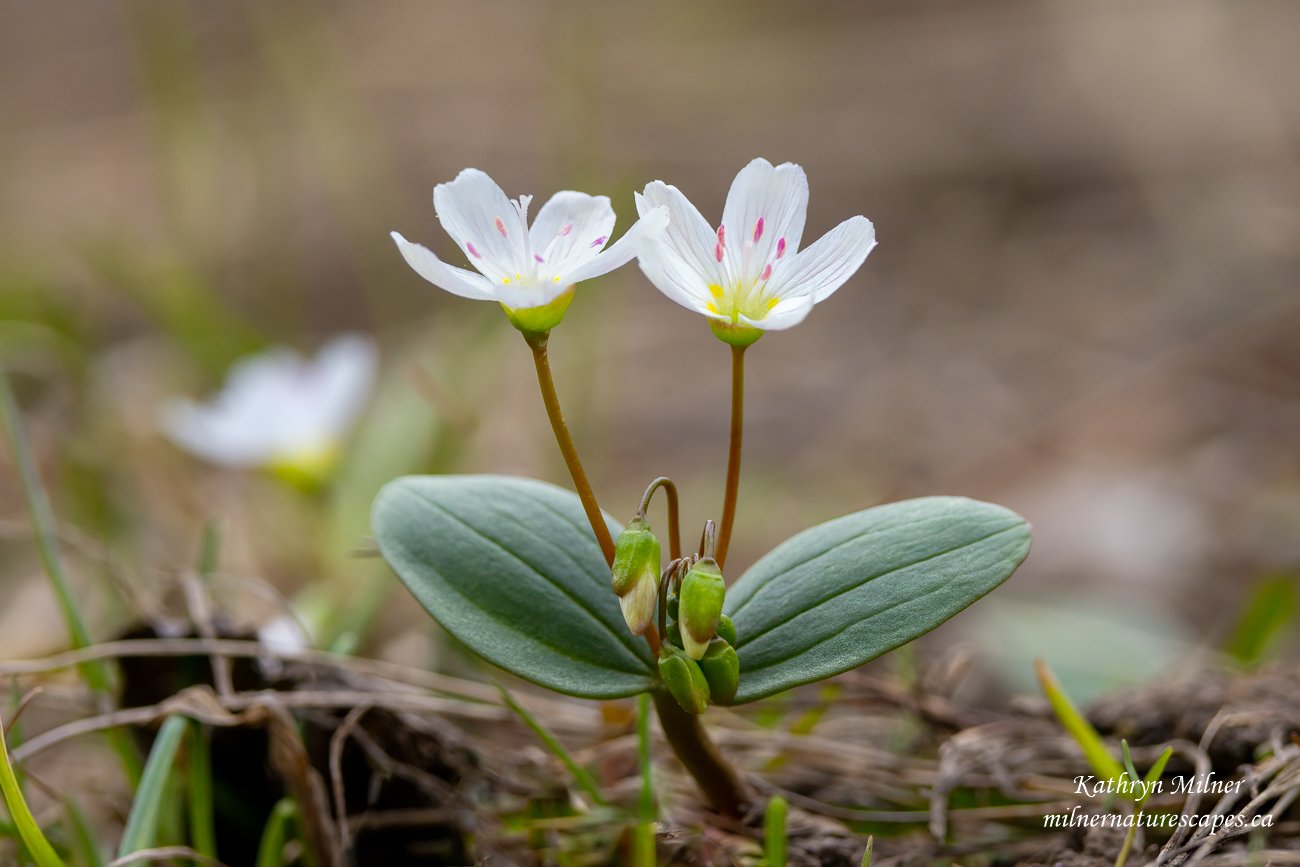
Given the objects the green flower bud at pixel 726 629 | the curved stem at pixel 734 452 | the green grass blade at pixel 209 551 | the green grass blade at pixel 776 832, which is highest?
the curved stem at pixel 734 452

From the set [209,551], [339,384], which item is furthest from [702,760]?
[339,384]

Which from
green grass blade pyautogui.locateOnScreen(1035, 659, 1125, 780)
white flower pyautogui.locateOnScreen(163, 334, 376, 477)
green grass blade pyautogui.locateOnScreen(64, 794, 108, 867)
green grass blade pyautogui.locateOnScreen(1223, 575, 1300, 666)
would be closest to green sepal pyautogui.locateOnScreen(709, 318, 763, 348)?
green grass blade pyautogui.locateOnScreen(1035, 659, 1125, 780)

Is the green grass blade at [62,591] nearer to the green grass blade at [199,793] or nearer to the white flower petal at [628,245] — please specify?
the green grass blade at [199,793]

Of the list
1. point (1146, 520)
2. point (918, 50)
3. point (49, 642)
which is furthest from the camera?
point (918, 50)

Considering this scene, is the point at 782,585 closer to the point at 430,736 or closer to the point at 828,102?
the point at 430,736

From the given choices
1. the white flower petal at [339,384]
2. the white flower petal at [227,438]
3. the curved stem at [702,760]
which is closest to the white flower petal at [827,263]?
the curved stem at [702,760]

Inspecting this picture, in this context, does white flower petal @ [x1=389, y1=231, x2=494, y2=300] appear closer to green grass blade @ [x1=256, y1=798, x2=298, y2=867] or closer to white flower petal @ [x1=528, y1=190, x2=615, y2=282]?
white flower petal @ [x1=528, y1=190, x2=615, y2=282]

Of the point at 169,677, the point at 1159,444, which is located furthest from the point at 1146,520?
the point at 169,677
